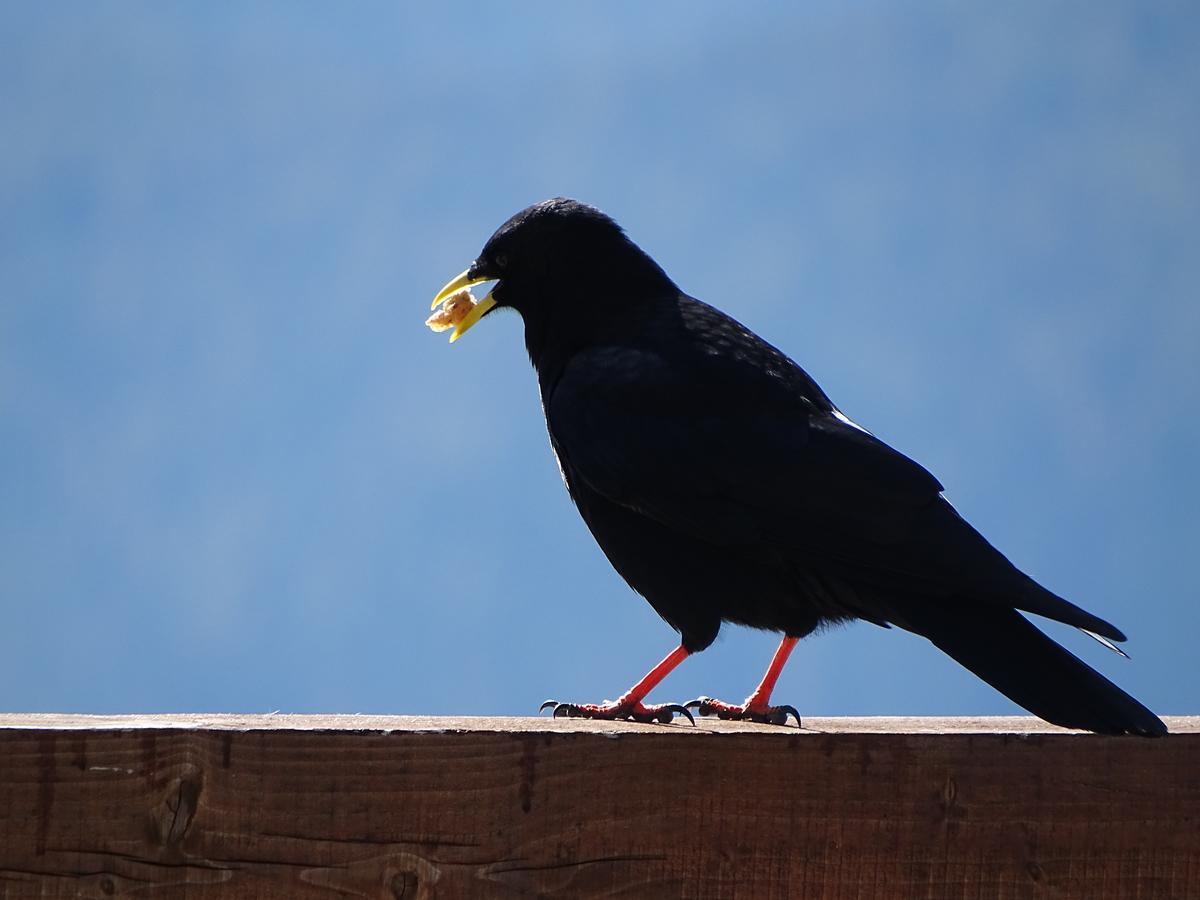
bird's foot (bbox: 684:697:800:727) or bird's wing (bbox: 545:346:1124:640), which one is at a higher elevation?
bird's wing (bbox: 545:346:1124:640)

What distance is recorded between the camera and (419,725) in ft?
7.88

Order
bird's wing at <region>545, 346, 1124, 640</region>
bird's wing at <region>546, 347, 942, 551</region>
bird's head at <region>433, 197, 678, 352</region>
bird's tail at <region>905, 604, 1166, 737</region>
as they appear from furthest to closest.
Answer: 1. bird's head at <region>433, 197, 678, 352</region>
2. bird's wing at <region>546, 347, 942, 551</region>
3. bird's wing at <region>545, 346, 1124, 640</region>
4. bird's tail at <region>905, 604, 1166, 737</region>

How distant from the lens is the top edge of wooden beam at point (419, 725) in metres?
2.26

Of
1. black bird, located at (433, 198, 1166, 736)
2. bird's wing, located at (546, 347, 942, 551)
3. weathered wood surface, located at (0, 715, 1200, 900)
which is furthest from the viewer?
bird's wing, located at (546, 347, 942, 551)

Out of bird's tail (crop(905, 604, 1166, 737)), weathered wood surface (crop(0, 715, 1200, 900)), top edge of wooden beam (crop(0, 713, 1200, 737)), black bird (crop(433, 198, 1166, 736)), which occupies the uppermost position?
black bird (crop(433, 198, 1166, 736))

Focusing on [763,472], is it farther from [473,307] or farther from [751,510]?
[473,307]

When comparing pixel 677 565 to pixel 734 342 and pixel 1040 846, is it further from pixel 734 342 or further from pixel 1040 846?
pixel 1040 846

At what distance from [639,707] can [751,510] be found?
564 mm

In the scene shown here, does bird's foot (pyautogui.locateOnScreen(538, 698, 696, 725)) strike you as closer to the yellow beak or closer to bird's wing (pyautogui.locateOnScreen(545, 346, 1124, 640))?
bird's wing (pyautogui.locateOnScreen(545, 346, 1124, 640))

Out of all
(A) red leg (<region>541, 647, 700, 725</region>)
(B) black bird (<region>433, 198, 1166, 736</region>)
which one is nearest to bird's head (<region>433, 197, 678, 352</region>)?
(B) black bird (<region>433, 198, 1166, 736</region>)

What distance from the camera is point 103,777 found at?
2191 mm

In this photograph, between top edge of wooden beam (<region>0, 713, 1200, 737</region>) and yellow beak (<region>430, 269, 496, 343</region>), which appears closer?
top edge of wooden beam (<region>0, 713, 1200, 737</region>)

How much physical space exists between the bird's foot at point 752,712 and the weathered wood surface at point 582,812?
794 mm

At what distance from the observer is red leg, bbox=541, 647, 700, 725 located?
3244 mm
